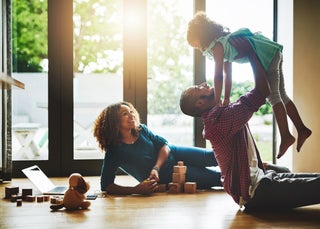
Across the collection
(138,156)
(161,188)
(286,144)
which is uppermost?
(286,144)

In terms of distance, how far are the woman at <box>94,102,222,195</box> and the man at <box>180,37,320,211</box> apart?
690 millimetres

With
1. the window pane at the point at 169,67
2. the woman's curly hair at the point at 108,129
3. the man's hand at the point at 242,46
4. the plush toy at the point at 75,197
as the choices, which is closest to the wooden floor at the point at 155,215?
the plush toy at the point at 75,197

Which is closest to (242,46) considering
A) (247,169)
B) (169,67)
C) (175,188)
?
(247,169)

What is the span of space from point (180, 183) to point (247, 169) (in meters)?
0.81

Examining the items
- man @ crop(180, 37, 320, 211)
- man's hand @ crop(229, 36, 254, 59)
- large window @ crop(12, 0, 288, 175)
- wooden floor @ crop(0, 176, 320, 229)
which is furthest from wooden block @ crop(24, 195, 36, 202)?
man's hand @ crop(229, 36, 254, 59)

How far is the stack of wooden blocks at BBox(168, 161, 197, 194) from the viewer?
288cm

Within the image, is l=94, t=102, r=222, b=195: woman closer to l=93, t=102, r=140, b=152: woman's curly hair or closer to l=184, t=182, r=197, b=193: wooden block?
l=93, t=102, r=140, b=152: woman's curly hair

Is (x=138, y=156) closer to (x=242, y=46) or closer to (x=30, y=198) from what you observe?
(x=30, y=198)

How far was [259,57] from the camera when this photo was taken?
8.37ft

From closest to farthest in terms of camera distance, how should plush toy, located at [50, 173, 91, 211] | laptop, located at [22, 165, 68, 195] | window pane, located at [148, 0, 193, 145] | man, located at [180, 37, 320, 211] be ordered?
man, located at [180, 37, 320, 211] < plush toy, located at [50, 173, 91, 211] < laptop, located at [22, 165, 68, 195] < window pane, located at [148, 0, 193, 145]

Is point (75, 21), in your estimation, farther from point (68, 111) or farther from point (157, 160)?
point (157, 160)

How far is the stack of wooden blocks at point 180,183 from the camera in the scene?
2.88 meters

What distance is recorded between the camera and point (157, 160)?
9.59ft

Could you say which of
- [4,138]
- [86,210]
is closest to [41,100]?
[4,138]
